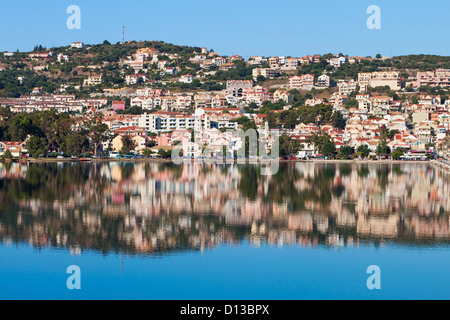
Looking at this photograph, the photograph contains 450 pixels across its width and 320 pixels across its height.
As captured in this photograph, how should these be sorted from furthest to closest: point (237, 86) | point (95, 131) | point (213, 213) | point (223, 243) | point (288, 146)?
point (237, 86)
point (95, 131)
point (288, 146)
point (213, 213)
point (223, 243)

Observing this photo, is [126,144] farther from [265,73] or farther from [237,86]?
[265,73]

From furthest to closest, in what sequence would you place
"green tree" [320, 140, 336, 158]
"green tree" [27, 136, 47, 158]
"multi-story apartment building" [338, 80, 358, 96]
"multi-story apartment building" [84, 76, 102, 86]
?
1. "multi-story apartment building" [84, 76, 102, 86]
2. "multi-story apartment building" [338, 80, 358, 96]
3. "green tree" [320, 140, 336, 158]
4. "green tree" [27, 136, 47, 158]

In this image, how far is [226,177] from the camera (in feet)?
83.8

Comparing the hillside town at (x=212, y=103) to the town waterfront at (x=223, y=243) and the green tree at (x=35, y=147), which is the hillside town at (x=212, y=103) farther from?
the town waterfront at (x=223, y=243)

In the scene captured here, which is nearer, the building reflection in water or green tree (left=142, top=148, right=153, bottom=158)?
the building reflection in water

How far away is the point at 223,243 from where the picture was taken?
11484 mm

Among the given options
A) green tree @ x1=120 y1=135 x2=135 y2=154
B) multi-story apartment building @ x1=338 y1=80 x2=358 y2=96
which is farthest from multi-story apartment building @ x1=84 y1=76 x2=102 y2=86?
green tree @ x1=120 y1=135 x2=135 y2=154

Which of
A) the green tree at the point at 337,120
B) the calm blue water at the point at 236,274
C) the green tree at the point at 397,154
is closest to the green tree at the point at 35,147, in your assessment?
the green tree at the point at 397,154

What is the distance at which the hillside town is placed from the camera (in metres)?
42.7

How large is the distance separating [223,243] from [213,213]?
135 inches

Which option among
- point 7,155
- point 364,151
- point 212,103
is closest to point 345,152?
point 364,151

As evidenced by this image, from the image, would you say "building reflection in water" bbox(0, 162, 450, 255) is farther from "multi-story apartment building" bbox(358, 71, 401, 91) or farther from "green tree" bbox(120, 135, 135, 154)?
"multi-story apartment building" bbox(358, 71, 401, 91)

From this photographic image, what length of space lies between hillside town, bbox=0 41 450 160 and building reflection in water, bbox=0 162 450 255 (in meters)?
18.9
